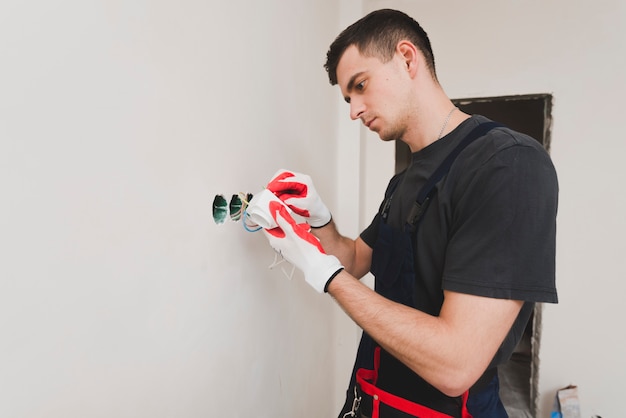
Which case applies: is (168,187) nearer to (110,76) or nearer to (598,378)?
(110,76)

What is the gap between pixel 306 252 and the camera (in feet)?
2.58

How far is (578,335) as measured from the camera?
66.4 inches

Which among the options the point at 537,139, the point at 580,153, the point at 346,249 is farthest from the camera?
the point at 537,139

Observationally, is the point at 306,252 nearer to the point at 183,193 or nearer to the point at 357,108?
the point at 183,193

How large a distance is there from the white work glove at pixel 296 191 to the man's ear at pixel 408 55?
1.28 feet

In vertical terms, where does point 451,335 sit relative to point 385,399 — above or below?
above

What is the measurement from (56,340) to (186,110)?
435 mm

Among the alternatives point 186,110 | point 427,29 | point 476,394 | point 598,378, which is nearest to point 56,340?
point 186,110

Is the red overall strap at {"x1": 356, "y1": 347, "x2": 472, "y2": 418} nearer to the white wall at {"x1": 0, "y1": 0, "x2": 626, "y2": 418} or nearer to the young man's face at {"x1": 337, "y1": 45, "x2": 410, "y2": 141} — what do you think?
the white wall at {"x1": 0, "y1": 0, "x2": 626, "y2": 418}

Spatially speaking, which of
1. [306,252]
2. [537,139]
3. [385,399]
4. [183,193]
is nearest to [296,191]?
[306,252]

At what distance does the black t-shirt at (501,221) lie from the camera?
65cm

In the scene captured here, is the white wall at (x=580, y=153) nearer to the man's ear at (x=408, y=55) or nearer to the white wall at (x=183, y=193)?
the white wall at (x=183, y=193)

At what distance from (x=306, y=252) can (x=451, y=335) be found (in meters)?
0.33

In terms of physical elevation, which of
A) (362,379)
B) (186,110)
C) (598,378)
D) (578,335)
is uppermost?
(186,110)
